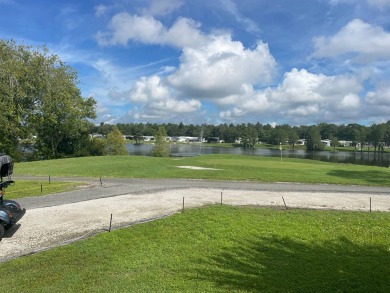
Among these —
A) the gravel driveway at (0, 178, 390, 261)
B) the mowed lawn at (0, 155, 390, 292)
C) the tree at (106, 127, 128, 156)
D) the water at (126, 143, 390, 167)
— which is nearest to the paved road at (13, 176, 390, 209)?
the gravel driveway at (0, 178, 390, 261)

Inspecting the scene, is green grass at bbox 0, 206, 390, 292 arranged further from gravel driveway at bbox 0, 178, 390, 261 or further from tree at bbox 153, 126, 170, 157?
tree at bbox 153, 126, 170, 157

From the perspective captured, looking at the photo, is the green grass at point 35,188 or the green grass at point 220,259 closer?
the green grass at point 220,259

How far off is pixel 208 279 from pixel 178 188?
12593mm

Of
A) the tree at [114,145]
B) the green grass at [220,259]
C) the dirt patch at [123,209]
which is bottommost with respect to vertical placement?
the green grass at [220,259]

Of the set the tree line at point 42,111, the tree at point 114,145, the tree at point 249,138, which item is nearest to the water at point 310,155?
the tree at point 114,145

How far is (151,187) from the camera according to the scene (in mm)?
20375

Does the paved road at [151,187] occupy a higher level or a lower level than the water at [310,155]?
higher

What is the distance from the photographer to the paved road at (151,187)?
1673 cm

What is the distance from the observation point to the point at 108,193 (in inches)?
718

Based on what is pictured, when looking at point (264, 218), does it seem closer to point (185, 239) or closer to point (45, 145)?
point (185, 239)

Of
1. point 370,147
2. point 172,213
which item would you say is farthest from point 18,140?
point 370,147

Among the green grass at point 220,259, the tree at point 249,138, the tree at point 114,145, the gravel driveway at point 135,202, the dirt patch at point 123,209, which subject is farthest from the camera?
the tree at point 249,138

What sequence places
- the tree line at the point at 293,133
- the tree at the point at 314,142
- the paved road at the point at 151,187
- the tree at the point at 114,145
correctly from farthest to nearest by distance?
the tree at the point at 314,142
the tree line at the point at 293,133
the tree at the point at 114,145
the paved road at the point at 151,187

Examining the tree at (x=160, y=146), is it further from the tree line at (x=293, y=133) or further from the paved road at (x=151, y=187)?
the tree line at (x=293, y=133)
